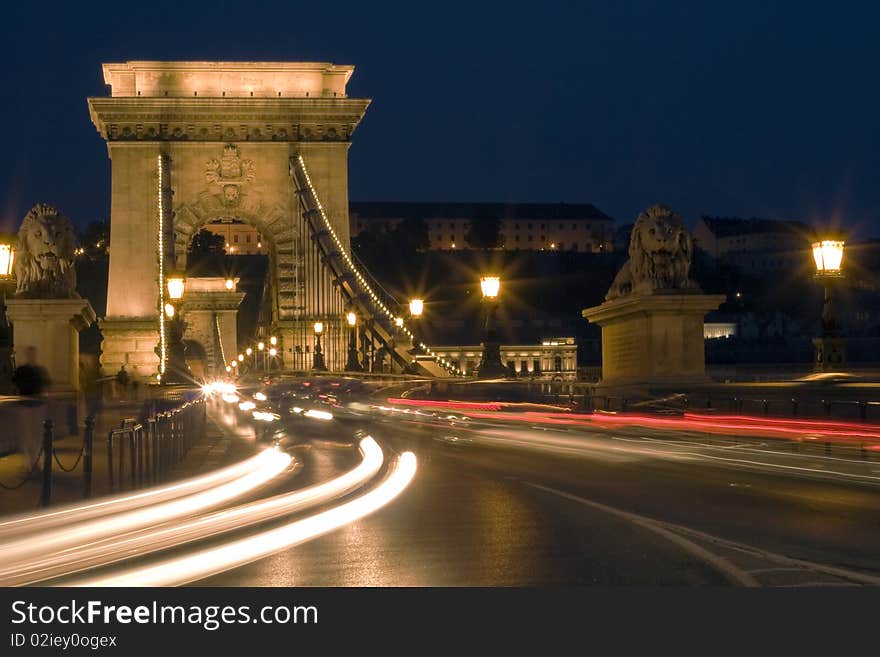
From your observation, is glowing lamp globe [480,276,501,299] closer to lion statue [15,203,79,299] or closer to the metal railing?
lion statue [15,203,79,299]

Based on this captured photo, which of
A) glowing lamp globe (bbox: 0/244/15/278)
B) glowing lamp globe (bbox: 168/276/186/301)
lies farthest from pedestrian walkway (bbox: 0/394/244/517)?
glowing lamp globe (bbox: 168/276/186/301)

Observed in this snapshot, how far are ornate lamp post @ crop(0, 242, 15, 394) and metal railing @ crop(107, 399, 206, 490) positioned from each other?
3.48m

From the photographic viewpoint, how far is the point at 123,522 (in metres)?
11.9

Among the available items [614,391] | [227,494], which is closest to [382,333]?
[614,391]

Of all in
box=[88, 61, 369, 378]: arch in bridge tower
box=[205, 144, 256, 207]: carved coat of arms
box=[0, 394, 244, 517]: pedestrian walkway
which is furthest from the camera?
box=[205, 144, 256, 207]: carved coat of arms

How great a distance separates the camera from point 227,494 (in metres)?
14.7

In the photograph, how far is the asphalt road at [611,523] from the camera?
9406 millimetres

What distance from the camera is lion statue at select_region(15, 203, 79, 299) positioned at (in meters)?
28.2

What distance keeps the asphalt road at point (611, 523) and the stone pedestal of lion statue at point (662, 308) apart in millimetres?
5522

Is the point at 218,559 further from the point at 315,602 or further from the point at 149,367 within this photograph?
the point at 149,367

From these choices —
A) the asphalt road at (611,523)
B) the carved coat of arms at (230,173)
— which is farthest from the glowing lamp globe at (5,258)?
the carved coat of arms at (230,173)

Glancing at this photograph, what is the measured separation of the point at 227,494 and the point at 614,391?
14103 millimetres

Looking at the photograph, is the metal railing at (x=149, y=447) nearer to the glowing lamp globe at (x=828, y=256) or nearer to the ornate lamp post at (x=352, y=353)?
the glowing lamp globe at (x=828, y=256)

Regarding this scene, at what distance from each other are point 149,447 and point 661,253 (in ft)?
38.3
